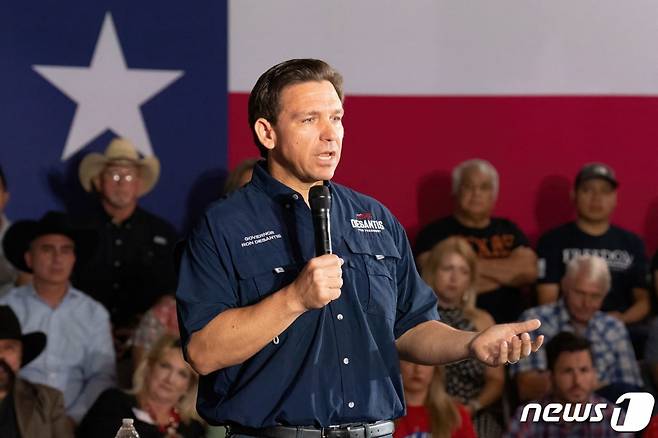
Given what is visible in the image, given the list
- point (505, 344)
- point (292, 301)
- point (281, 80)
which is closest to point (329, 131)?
point (281, 80)

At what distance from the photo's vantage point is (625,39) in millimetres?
7191

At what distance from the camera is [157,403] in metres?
5.38

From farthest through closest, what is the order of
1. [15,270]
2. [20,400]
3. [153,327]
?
[15,270] < [153,327] < [20,400]

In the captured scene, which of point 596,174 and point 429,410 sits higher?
point 596,174

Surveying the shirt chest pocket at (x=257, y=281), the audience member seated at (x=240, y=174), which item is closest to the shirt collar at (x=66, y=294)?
the audience member seated at (x=240, y=174)

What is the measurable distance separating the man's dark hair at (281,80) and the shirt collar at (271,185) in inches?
5.0

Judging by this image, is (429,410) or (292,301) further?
(429,410)

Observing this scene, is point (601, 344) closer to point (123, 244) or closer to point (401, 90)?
point (401, 90)

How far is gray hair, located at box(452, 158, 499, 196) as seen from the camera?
270 inches

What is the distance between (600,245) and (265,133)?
4186 millimetres

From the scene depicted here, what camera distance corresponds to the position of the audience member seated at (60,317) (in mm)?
5957

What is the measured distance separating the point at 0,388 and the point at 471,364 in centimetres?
220

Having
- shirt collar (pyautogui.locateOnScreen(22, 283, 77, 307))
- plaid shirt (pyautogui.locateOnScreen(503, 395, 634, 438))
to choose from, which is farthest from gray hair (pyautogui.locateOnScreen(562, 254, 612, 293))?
shirt collar (pyautogui.locateOnScreen(22, 283, 77, 307))

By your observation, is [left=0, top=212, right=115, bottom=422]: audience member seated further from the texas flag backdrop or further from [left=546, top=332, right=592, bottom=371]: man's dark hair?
[left=546, top=332, right=592, bottom=371]: man's dark hair
